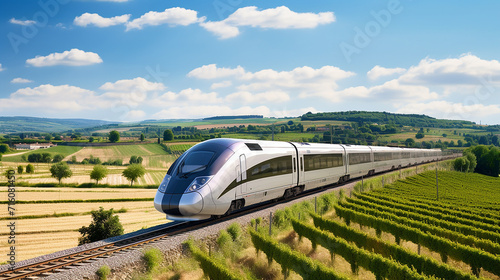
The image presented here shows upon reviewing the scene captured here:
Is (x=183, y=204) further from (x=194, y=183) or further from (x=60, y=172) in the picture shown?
(x=60, y=172)

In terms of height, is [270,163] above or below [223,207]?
above

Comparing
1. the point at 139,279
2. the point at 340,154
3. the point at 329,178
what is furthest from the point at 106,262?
the point at 340,154

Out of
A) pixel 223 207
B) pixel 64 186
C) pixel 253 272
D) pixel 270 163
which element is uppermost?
pixel 270 163

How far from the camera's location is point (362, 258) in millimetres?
14500

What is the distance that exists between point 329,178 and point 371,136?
6305 inches

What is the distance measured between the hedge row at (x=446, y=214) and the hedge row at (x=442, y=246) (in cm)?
710

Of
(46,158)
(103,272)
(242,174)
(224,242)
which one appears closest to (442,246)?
(242,174)

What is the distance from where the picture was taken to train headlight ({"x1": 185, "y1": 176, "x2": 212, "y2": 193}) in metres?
16.1

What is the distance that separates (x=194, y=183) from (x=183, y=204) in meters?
1.08

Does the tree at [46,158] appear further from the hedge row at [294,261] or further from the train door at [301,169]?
the hedge row at [294,261]

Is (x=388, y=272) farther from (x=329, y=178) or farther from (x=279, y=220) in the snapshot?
(x=329, y=178)

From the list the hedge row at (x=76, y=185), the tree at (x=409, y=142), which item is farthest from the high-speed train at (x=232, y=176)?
the tree at (x=409, y=142)

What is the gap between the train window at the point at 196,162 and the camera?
17.1m

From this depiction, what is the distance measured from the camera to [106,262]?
12242mm
